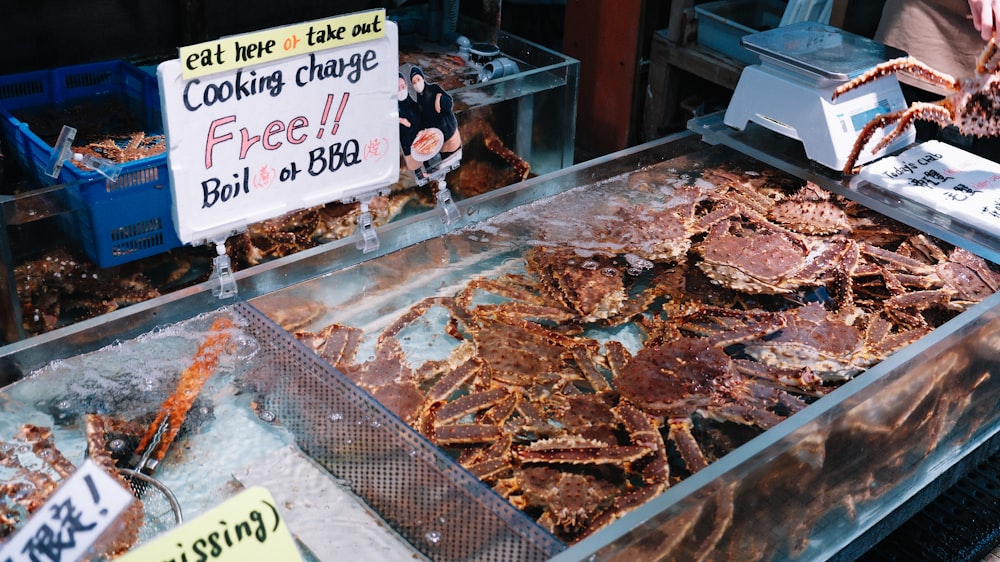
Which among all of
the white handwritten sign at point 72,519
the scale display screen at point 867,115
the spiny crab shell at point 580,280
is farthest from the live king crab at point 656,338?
the white handwritten sign at point 72,519

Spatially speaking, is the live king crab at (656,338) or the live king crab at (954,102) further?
the live king crab at (954,102)

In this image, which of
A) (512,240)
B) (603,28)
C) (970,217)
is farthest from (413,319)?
(603,28)

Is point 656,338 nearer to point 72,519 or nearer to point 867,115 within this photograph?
point 867,115

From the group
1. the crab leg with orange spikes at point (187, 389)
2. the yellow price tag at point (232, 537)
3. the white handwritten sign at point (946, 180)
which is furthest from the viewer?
the white handwritten sign at point (946, 180)

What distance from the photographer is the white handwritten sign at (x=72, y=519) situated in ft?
3.76

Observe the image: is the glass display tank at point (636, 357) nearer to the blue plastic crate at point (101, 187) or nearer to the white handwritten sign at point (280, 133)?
the white handwritten sign at point (280, 133)

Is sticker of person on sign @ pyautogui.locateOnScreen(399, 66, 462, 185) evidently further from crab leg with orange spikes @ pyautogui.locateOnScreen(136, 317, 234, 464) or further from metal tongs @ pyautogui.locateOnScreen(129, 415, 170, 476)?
metal tongs @ pyautogui.locateOnScreen(129, 415, 170, 476)

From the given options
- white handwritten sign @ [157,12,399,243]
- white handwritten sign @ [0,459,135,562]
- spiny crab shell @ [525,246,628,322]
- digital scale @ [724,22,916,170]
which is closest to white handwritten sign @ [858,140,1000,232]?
digital scale @ [724,22,916,170]

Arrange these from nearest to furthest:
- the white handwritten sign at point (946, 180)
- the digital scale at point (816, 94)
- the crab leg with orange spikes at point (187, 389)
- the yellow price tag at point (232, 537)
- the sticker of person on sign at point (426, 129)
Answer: the yellow price tag at point (232, 537)
the crab leg with orange spikes at point (187, 389)
the sticker of person on sign at point (426, 129)
the white handwritten sign at point (946, 180)
the digital scale at point (816, 94)

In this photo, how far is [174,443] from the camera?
1790 mm

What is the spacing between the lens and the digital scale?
8.87 ft

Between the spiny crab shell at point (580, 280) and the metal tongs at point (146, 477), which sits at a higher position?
the spiny crab shell at point (580, 280)

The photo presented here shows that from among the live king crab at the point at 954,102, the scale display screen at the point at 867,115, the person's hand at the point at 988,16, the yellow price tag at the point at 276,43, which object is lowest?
the scale display screen at the point at 867,115

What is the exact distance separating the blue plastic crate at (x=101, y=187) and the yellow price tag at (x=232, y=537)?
169cm
